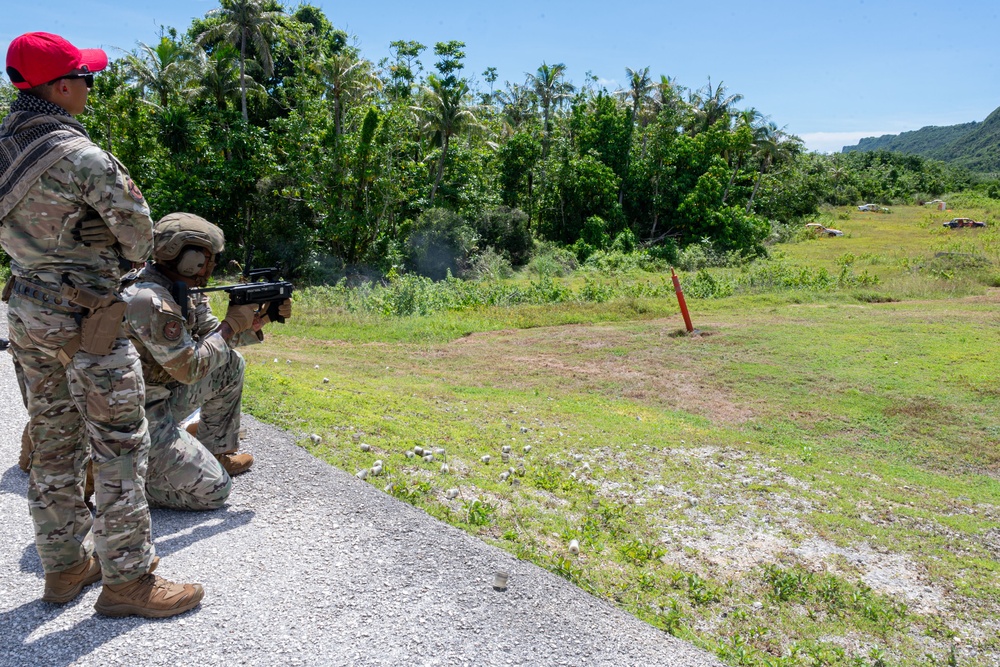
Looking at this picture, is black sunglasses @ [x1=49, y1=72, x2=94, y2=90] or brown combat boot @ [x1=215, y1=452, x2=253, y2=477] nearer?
black sunglasses @ [x1=49, y1=72, x2=94, y2=90]

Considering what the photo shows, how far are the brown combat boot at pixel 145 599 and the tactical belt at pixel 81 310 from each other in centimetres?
103

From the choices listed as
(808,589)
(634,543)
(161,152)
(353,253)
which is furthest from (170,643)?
(161,152)

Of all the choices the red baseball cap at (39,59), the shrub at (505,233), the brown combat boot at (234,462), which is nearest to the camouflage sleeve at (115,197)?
the red baseball cap at (39,59)

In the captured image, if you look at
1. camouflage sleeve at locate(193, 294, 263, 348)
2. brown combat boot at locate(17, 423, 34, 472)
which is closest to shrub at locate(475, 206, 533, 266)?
camouflage sleeve at locate(193, 294, 263, 348)

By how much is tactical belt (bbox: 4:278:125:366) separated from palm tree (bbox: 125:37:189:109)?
28.9 metres

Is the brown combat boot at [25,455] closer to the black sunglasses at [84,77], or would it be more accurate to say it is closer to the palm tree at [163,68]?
the black sunglasses at [84,77]

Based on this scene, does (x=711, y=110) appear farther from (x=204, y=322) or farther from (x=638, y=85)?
(x=204, y=322)

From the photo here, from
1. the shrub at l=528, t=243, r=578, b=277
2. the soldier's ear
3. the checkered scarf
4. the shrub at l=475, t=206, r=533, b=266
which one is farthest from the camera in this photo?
the shrub at l=475, t=206, r=533, b=266

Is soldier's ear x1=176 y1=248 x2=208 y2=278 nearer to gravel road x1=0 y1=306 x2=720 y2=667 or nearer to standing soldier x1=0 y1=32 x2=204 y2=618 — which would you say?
standing soldier x1=0 y1=32 x2=204 y2=618

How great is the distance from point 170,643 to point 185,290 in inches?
74.0

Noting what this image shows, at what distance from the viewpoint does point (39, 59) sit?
290 cm

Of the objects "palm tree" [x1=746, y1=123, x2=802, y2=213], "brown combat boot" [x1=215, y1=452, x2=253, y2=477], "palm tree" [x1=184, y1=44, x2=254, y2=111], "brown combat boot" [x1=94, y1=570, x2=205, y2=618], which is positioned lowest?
"brown combat boot" [x1=94, y1=570, x2=205, y2=618]

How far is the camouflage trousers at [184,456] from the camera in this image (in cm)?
393

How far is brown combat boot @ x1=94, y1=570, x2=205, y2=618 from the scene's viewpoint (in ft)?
10.1
